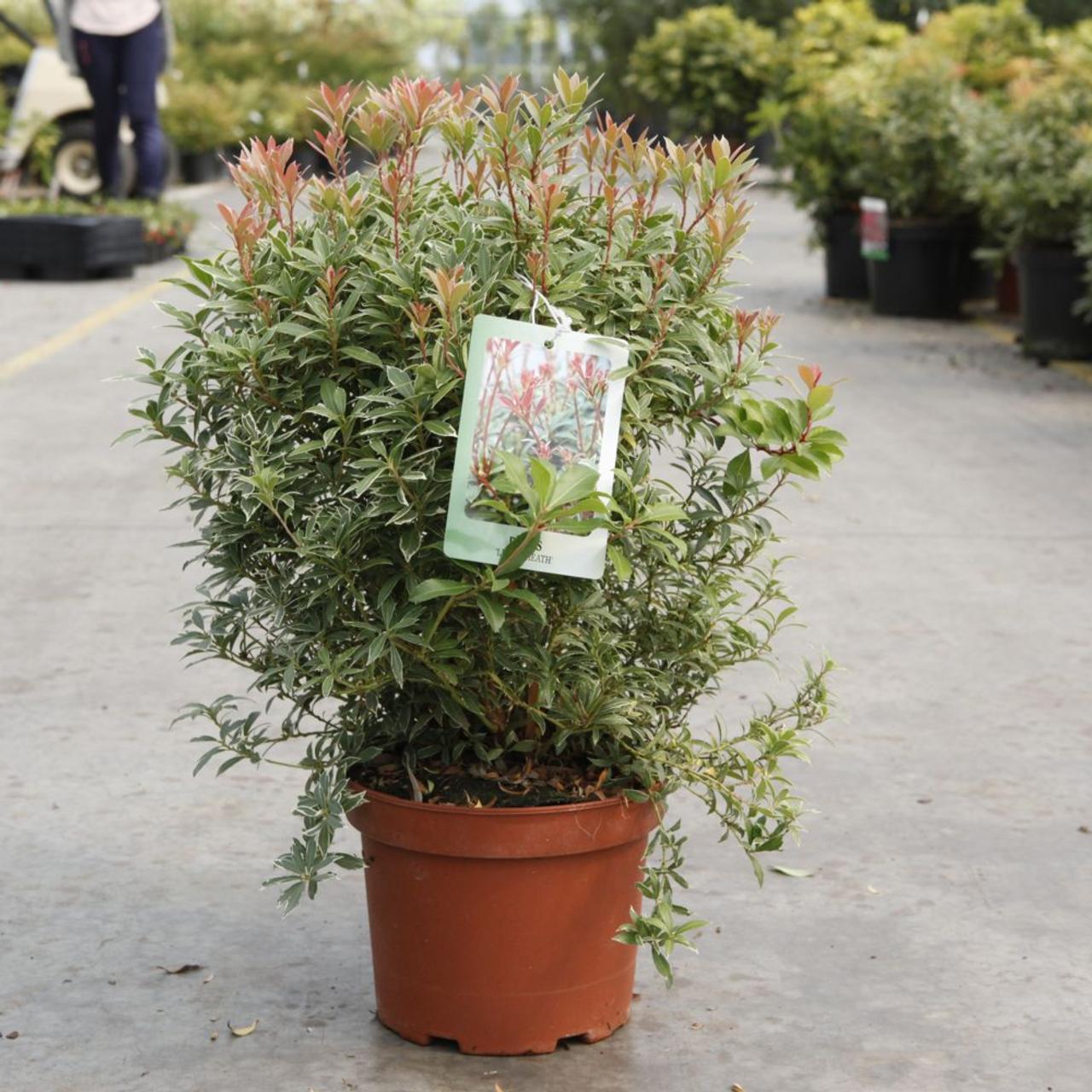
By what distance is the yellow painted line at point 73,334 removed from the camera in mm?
10000

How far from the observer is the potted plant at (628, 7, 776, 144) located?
80.0 ft

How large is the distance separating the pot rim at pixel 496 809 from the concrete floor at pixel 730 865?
1.50 ft

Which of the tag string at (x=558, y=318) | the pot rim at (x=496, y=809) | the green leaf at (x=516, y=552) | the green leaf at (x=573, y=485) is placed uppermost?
the tag string at (x=558, y=318)

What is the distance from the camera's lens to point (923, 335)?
39.7ft

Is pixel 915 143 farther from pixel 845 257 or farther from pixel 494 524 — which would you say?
pixel 494 524

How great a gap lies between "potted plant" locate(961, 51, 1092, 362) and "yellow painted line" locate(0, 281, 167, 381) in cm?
482

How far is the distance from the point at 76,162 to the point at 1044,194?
10.7 meters

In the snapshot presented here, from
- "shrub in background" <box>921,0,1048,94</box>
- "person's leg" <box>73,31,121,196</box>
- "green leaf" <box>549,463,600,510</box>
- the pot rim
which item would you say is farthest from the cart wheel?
"green leaf" <box>549,463,600,510</box>

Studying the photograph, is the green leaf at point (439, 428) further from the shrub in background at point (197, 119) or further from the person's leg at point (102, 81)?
the shrub in background at point (197, 119)

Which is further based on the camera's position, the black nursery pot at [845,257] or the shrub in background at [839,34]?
the shrub in background at [839,34]

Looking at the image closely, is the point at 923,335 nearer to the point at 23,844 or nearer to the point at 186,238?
the point at 186,238

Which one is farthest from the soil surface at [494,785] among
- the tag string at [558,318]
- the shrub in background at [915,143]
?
the shrub in background at [915,143]

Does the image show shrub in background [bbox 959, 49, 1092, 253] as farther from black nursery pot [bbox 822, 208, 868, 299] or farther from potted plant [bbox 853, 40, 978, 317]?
black nursery pot [bbox 822, 208, 868, 299]

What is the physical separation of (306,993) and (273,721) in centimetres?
154
